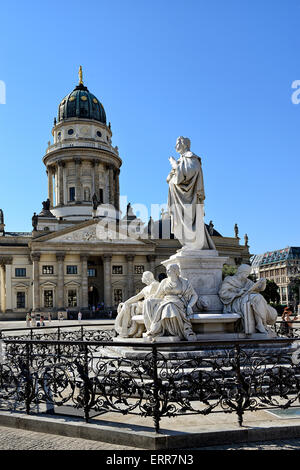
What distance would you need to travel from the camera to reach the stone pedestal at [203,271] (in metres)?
9.47

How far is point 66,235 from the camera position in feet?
203

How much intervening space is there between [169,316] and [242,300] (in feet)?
5.60

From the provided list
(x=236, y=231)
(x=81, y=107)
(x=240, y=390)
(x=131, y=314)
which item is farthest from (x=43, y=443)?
(x=81, y=107)

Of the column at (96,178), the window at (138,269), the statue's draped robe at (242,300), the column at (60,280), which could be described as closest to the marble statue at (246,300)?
the statue's draped robe at (242,300)

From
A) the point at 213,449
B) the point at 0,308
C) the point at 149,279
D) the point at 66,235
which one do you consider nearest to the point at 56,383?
the point at 213,449

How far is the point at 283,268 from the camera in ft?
382

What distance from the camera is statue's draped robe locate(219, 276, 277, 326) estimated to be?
8.75 meters

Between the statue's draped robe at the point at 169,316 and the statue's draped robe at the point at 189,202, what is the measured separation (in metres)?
1.75

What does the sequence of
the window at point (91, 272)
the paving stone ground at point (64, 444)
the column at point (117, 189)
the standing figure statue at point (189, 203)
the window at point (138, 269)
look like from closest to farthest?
1. the paving stone ground at point (64, 444)
2. the standing figure statue at point (189, 203)
3. the window at point (138, 269)
4. the window at point (91, 272)
5. the column at point (117, 189)

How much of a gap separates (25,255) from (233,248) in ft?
103

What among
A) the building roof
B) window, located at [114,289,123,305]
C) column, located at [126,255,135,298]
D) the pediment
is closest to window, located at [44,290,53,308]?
the pediment

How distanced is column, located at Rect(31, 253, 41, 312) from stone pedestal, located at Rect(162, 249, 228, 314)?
52.3 metres

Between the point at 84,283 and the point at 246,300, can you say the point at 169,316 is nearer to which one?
the point at 246,300

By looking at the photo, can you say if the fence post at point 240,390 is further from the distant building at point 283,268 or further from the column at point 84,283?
the distant building at point 283,268
